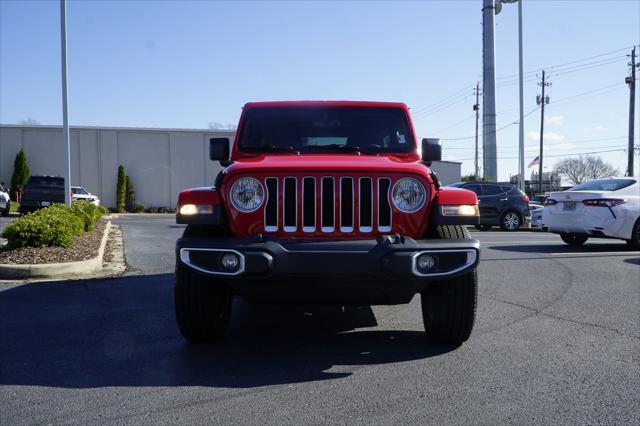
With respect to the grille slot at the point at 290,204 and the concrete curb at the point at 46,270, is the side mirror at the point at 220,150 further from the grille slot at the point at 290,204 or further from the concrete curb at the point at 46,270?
the concrete curb at the point at 46,270

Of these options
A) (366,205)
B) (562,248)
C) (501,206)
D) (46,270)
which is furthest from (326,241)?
(501,206)

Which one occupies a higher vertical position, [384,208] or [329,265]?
[384,208]

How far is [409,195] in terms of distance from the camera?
13.5 ft

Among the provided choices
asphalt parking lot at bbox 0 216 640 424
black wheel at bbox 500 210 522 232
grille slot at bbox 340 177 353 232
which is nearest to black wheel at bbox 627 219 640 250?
asphalt parking lot at bbox 0 216 640 424

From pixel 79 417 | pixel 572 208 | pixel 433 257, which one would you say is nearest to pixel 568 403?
pixel 433 257

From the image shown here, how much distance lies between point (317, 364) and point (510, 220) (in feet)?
53.4

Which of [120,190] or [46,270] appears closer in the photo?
[46,270]

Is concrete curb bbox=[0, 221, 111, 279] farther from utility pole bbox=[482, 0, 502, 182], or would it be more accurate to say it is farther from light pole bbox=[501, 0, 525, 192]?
utility pole bbox=[482, 0, 502, 182]

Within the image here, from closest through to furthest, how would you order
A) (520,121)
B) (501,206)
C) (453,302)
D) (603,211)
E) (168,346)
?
1. (453,302)
2. (168,346)
3. (603,211)
4. (501,206)
5. (520,121)

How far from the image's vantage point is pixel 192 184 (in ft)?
114

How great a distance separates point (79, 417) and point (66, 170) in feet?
36.9

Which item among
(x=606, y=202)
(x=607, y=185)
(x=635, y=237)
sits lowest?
(x=635, y=237)

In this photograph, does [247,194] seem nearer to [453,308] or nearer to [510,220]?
[453,308]

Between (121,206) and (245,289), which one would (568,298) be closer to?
(245,289)
